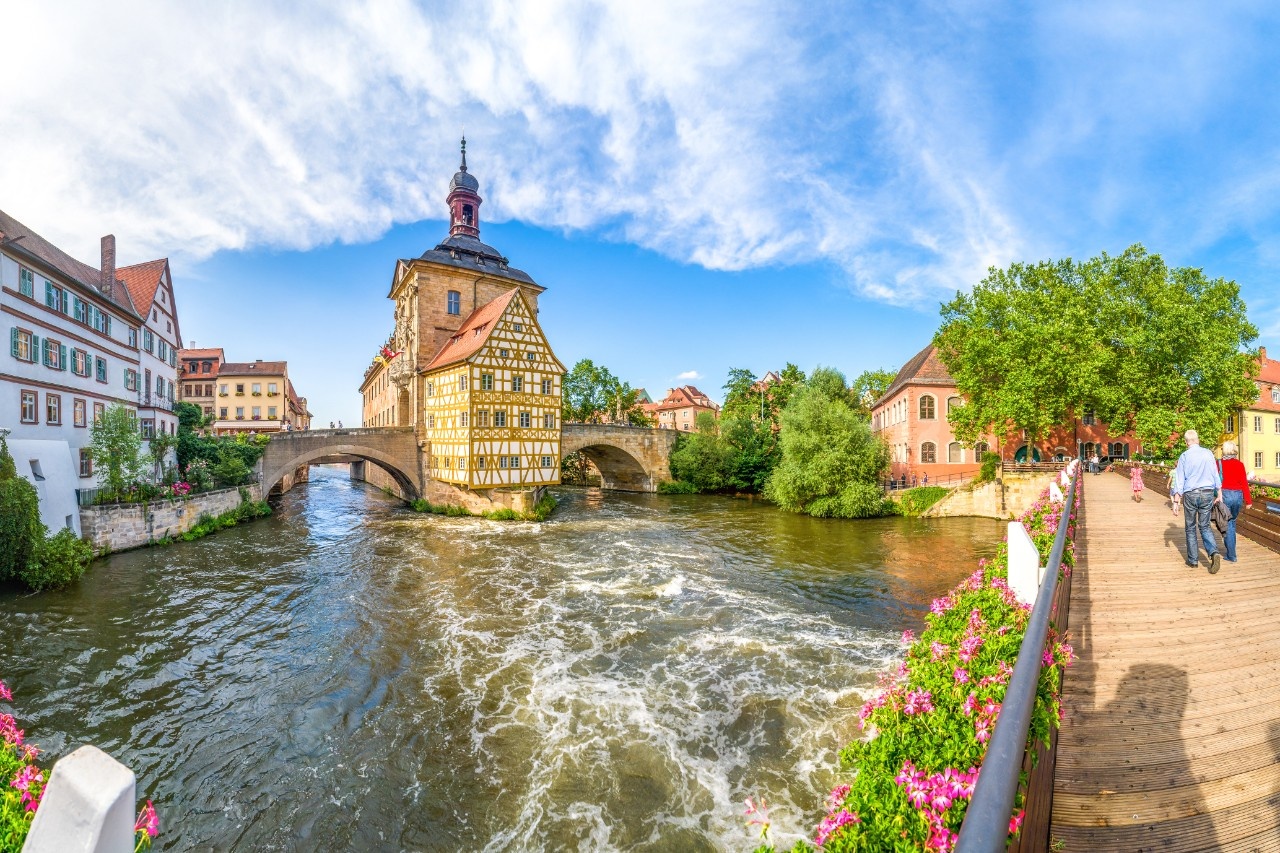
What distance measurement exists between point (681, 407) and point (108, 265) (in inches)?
2435

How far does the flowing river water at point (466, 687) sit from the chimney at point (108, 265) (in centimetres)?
1294

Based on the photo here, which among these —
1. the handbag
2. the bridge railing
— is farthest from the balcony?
the handbag

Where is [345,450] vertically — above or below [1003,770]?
above

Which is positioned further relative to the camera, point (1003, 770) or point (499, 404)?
point (499, 404)

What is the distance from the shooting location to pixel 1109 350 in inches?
1059

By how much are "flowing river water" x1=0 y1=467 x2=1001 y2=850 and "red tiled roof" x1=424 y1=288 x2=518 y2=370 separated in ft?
37.0

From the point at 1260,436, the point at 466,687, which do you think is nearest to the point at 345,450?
the point at 466,687

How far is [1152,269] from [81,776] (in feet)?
130

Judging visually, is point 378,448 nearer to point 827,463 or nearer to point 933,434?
point 827,463

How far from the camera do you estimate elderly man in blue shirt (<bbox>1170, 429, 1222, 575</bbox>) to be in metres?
6.33

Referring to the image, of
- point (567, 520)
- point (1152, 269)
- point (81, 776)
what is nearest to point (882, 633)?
point (81, 776)

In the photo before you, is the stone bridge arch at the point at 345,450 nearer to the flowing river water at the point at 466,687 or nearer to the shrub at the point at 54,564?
the flowing river water at the point at 466,687

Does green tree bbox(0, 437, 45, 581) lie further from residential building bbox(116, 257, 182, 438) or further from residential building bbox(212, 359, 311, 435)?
residential building bbox(212, 359, 311, 435)

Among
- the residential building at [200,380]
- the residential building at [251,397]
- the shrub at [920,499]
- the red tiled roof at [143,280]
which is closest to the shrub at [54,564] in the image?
the red tiled roof at [143,280]
